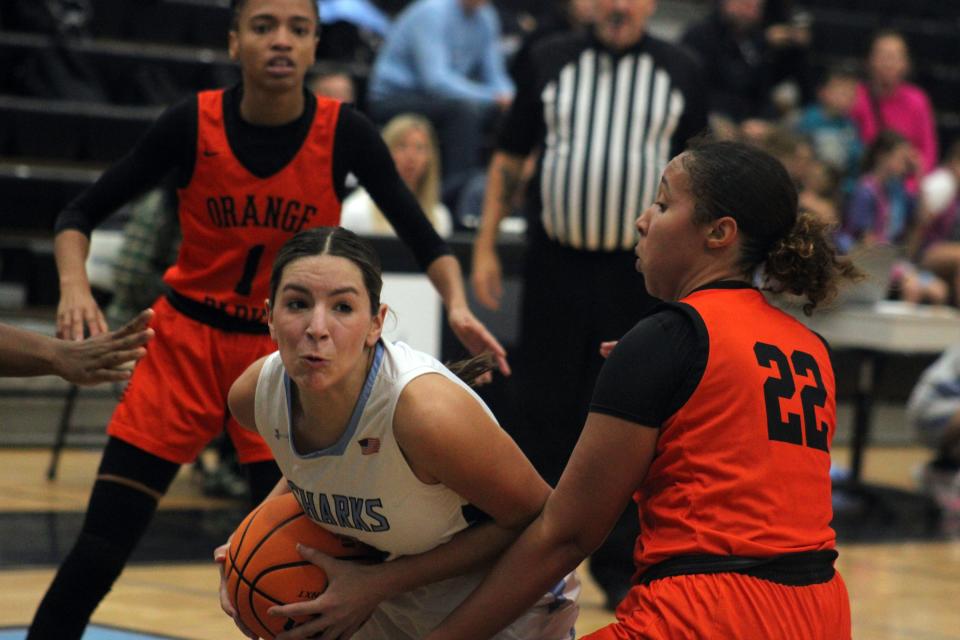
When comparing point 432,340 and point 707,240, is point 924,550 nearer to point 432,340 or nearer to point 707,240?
point 432,340

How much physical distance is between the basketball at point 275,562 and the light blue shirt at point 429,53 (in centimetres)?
590

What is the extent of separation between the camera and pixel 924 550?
6.03m

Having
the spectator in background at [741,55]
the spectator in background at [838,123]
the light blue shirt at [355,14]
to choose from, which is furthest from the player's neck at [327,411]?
the spectator in background at [838,123]

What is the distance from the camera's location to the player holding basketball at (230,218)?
129 inches

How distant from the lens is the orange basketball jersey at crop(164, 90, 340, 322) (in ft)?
11.0

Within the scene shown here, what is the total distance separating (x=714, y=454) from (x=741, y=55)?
26.0ft

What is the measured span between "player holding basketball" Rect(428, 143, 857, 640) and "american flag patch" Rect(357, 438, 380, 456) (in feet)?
0.96

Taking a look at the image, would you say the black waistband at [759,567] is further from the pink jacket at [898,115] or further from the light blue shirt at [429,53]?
the pink jacket at [898,115]

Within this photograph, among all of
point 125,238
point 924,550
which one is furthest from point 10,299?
point 924,550

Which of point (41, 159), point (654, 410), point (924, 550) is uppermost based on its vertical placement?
point (654, 410)

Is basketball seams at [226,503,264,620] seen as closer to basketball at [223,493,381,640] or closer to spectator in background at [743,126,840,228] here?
basketball at [223,493,381,640]

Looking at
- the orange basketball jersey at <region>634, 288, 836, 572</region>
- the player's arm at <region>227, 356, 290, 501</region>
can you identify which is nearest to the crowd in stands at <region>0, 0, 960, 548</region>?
the player's arm at <region>227, 356, 290, 501</region>

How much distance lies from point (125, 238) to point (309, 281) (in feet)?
12.2

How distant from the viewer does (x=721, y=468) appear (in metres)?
2.31
